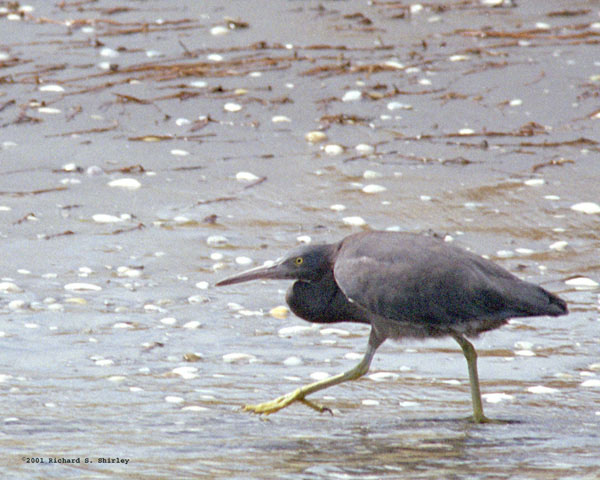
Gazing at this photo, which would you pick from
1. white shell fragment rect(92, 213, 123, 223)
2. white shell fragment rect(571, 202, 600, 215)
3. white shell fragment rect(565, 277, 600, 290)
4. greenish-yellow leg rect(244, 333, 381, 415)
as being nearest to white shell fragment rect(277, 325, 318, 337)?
greenish-yellow leg rect(244, 333, 381, 415)

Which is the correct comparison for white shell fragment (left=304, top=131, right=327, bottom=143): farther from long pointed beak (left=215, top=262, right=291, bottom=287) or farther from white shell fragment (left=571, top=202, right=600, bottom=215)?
long pointed beak (left=215, top=262, right=291, bottom=287)

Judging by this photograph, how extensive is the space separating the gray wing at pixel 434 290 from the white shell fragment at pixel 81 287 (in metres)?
2.17

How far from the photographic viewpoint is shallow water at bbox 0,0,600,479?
490 cm

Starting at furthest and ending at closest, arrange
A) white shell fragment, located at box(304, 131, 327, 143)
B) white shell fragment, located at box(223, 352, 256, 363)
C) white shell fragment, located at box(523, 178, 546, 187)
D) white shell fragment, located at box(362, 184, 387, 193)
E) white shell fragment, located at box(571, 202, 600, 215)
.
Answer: white shell fragment, located at box(304, 131, 327, 143) → white shell fragment, located at box(523, 178, 546, 187) → white shell fragment, located at box(362, 184, 387, 193) → white shell fragment, located at box(571, 202, 600, 215) → white shell fragment, located at box(223, 352, 256, 363)

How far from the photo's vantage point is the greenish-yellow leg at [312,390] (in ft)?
17.0

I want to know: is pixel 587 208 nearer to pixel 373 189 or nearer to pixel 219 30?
pixel 373 189

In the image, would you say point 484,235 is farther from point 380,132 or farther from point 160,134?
point 160,134

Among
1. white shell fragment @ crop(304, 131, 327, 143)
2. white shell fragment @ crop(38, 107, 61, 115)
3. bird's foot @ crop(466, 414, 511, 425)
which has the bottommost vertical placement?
bird's foot @ crop(466, 414, 511, 425)

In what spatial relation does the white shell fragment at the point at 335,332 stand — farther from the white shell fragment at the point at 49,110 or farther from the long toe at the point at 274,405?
the white shell fragment at the point at 49,110

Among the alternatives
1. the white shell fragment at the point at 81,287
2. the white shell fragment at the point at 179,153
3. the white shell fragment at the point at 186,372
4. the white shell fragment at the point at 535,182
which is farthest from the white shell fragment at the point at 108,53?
the white shell fragment at the point at 186,372

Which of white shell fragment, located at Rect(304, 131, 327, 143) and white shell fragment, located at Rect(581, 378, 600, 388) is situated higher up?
white shell fragment, located at Rect(304, 131, 327, 143)

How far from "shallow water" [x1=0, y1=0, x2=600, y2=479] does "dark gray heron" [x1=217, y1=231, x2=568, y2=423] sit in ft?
0.61

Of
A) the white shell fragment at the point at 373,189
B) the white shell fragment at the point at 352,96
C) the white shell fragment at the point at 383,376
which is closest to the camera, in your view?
the white shell fragment at the point at 383,376

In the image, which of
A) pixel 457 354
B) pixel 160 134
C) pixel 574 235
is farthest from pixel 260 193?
pixel 457 354
